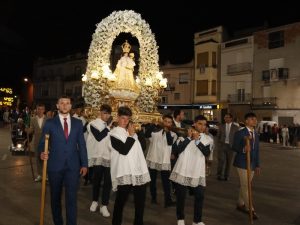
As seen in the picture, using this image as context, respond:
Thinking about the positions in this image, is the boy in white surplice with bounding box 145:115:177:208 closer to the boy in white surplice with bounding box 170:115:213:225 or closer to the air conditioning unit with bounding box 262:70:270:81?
the boy in white surplice with bounding box 170:115:213:225

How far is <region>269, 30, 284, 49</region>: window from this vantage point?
3844 cm

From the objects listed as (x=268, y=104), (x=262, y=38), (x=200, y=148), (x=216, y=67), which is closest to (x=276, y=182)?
(x=200, y=148)

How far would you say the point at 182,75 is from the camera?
47.5 meters

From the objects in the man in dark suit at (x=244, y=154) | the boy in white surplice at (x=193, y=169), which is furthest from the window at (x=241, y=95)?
the boy in white surplice at (x=193, y=169)

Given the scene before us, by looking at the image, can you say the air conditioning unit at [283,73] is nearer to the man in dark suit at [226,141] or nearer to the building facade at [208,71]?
the building facade at [208,71]

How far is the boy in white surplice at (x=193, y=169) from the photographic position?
5789mm

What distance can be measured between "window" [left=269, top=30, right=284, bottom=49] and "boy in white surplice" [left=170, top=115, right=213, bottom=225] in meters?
35.4

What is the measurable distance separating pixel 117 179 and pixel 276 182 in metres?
6.23

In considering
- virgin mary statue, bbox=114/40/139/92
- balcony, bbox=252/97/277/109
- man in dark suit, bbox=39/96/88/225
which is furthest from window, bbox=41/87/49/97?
man in dark suit, bbox=39/96/88/225

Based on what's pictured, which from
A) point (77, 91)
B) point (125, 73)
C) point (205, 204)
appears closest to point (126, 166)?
point (205, 204)

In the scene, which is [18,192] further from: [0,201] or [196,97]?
[196,97]

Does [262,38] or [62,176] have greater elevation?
[262,38]

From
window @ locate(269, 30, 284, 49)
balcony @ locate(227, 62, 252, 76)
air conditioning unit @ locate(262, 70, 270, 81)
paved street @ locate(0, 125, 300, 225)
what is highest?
window @ locate(269, 30, 284, 49)

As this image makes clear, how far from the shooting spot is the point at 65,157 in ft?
16.8
